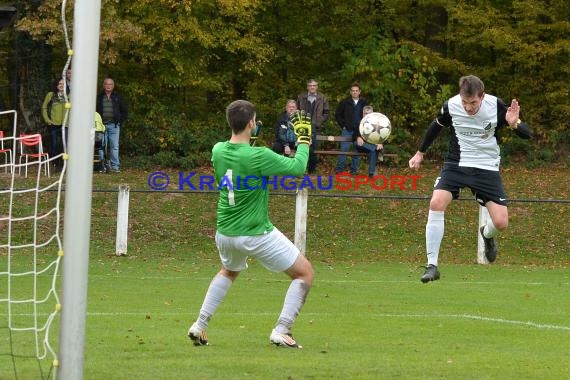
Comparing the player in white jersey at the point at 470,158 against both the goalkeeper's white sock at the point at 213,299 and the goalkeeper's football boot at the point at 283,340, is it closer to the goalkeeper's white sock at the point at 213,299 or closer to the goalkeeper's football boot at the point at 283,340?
the goalkeeper's football boot at the point at 283,340

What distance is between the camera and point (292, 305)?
32.0ft

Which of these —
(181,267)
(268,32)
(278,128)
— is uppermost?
(268,32)

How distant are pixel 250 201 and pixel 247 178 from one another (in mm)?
186

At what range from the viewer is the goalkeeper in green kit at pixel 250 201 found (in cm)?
937

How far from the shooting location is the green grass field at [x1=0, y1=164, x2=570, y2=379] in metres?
8.77

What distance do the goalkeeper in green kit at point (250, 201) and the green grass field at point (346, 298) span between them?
362mm

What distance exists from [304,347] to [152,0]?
68.9 ft

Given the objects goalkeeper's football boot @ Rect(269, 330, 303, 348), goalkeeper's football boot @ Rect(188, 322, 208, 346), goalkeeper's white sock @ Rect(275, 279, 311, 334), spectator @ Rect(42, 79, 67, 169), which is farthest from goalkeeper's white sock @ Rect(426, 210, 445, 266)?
spectator @ Rect(42, 79, 67, 169)

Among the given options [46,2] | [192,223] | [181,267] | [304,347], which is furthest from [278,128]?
[304,347]

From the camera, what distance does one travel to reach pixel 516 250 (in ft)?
78.9

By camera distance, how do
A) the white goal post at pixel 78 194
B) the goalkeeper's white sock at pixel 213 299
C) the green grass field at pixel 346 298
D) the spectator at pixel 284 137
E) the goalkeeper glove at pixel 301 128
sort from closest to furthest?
1. the white goal post at pixel 78 194
2. the green grass field at pixel 346 298
3. the goalkeeper glove at pixel 301 128
4. the goalkeeper's white sock at pixel 213 299
5. the spectator at pixel 284 137

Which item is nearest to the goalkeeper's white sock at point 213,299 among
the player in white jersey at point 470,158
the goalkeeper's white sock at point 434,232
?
the player in white jersey at point 470,158

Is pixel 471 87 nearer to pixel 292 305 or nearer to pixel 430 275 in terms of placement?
pixel 430 275

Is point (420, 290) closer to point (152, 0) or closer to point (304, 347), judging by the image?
point (304, 347)
